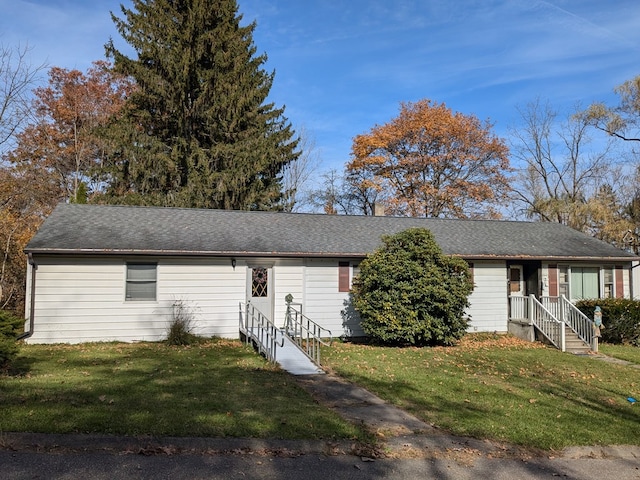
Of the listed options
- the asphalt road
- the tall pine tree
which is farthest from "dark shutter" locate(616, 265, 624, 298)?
the tall pine tree

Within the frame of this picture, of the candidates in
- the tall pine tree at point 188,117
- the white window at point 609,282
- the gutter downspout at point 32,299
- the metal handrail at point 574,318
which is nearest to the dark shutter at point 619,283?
the white window at point 609,282

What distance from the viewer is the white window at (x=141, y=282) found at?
43.1 feet

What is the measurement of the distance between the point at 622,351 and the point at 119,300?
563 inches

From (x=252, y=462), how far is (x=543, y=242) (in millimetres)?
15921

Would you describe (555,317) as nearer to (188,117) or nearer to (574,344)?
(574,344)

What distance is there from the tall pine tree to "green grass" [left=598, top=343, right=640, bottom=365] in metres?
16.7

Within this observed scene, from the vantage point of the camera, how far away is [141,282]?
520 inches

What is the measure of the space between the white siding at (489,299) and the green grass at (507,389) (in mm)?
2399

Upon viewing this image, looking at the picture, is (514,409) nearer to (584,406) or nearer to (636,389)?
(584,406)

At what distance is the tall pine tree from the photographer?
23.0 metres

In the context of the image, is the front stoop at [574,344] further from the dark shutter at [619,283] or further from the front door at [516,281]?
the dark shutter at [619,283]

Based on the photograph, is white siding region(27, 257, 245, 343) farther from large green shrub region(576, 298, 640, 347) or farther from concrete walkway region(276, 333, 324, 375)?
large green shrub region(576, 298, 640, 347)

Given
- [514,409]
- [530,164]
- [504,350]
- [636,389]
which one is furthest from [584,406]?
[530,164]

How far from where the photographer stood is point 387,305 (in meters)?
12.8
